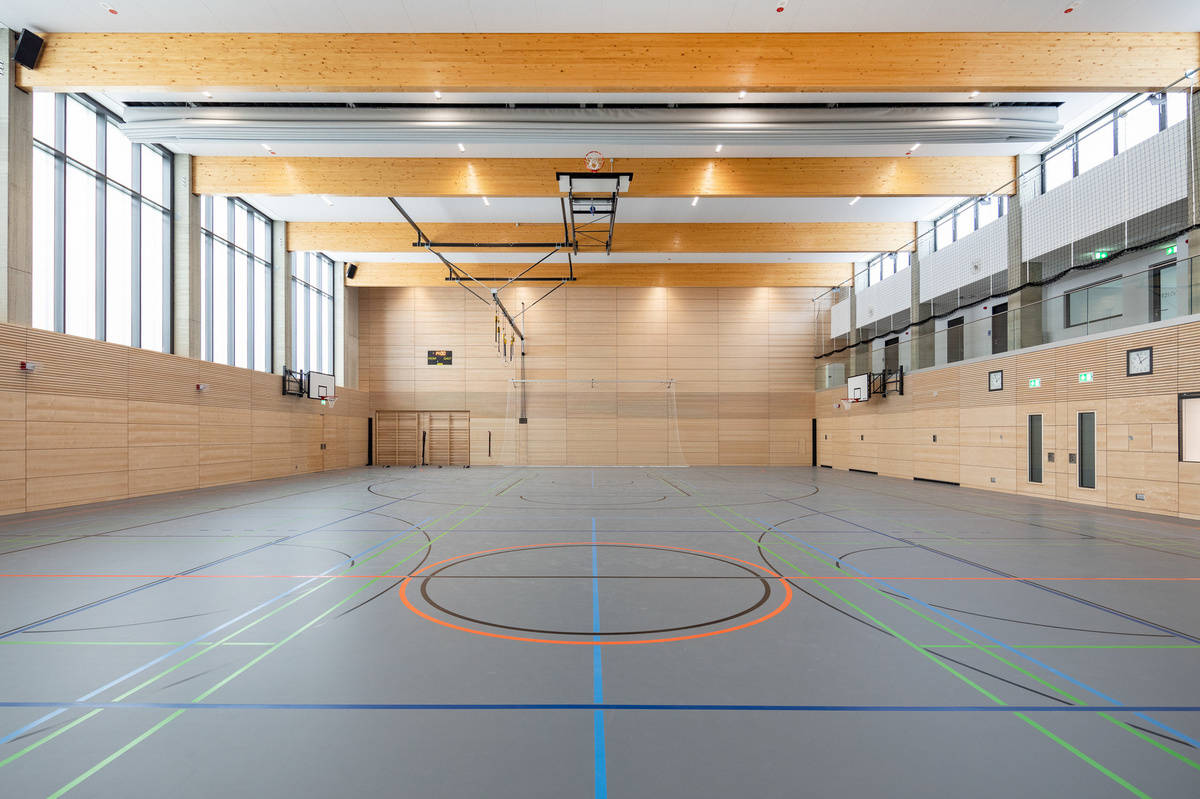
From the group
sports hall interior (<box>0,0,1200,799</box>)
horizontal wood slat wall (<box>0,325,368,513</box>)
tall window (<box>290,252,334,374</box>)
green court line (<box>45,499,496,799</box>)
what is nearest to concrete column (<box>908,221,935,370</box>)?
sports hall interior (<box>0,0,1200,799</box>)

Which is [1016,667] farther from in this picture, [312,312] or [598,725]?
[312,312]

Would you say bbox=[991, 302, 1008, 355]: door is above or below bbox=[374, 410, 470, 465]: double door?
above

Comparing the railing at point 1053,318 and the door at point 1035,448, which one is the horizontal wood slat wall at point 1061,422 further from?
the railing at point 1053,318

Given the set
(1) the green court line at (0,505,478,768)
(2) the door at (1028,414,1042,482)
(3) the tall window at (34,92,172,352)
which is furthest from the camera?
(2) the door at (1028,414,1042,482)

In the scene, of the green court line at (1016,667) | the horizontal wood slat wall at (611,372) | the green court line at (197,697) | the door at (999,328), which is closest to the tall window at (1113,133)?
the door at (999,328)

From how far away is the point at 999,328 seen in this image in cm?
1365

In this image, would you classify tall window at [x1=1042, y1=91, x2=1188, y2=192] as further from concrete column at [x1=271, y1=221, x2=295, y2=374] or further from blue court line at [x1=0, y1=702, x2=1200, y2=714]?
concrete column at [x1=271, y1=221, x2=295, y2=374]

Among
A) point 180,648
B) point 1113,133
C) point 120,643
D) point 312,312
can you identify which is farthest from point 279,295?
point 1113,133

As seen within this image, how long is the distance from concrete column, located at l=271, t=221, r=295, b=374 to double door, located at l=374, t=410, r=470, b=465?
20.6 feet

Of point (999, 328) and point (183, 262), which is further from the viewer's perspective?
point (183, 262)

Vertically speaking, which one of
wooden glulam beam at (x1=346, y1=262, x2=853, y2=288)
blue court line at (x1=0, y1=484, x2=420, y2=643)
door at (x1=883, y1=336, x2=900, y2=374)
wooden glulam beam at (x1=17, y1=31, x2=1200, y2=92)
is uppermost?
wooden glulam beam at (x1=17, y1=31, x2=1200, y2=92)

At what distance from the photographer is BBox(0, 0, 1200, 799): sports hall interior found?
2730 millimetres

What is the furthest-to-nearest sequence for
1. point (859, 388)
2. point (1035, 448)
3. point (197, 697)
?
point (859, 388), point (1035, 448), point (197, 697)

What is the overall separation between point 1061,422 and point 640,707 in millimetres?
12801
